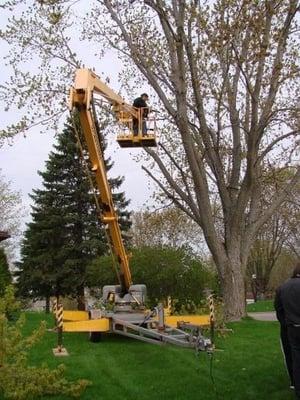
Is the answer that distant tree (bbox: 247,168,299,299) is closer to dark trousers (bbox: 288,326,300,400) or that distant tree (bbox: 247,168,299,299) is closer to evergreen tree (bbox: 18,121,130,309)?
evergreen tree (bbox: 18,121,130,309)

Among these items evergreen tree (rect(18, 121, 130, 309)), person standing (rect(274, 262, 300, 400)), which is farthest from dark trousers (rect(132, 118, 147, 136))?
evergreen tree (rect(18, 121, 130, 309))

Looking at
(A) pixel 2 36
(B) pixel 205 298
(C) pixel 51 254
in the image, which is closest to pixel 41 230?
(C) pixel 51 254

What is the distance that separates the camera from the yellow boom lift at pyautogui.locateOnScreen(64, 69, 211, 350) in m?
13.2

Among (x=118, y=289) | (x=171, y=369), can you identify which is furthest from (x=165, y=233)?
(x=171, y=369)

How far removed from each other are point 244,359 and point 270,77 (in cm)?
1080

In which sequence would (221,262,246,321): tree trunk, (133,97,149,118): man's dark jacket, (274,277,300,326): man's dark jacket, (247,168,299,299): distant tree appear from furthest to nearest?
1. (247,168,299,299): distant tree
2. (221,262,246,321): tree trunk
3. (133,97,149,118): man's dark jacket
4. (274,277,300,326): man's dark jacket

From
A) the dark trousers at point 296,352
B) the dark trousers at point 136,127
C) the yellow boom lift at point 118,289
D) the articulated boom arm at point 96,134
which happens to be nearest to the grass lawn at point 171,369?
the yellow boom lift at point 118,289

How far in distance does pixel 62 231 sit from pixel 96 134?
26.2m

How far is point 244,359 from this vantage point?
39.3 feet

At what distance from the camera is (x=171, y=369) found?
1099 cm

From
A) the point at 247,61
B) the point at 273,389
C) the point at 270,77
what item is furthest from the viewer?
the point at 270,77

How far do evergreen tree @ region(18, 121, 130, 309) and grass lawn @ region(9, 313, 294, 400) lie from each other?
2281 cm

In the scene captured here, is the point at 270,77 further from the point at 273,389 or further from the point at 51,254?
the point at 51,254

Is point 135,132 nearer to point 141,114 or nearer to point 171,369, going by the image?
point 141,114
